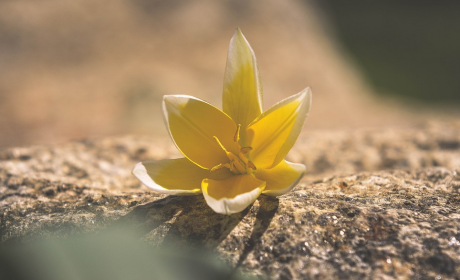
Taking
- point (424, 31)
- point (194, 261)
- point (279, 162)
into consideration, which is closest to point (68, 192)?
point (194, 261)

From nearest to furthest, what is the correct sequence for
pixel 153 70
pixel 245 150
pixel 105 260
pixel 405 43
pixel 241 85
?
1. pixel 105 260
2. pixel 245 150
3. pixel 241 85
4. pixel 153 70
5. pixel 405 43

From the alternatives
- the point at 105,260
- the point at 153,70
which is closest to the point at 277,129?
the point at 105,260

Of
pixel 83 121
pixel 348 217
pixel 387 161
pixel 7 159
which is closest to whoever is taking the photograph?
pixel 348 217

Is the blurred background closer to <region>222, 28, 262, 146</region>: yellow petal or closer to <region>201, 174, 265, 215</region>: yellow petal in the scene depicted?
<region>222, 28, 262, 146</region>: yellow petal

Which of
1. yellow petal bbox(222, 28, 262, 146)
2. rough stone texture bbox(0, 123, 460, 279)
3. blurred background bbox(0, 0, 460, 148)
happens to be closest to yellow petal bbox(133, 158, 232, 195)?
rough stone texture bbox(0, 123, 460, 279)

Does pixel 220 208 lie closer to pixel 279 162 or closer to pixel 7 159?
pixel 279 162

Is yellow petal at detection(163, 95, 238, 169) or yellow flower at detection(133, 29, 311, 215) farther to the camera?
yellow petal at detection(163, 95, 238, 169)

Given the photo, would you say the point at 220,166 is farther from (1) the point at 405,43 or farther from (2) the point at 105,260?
(1) the point at 405,43
